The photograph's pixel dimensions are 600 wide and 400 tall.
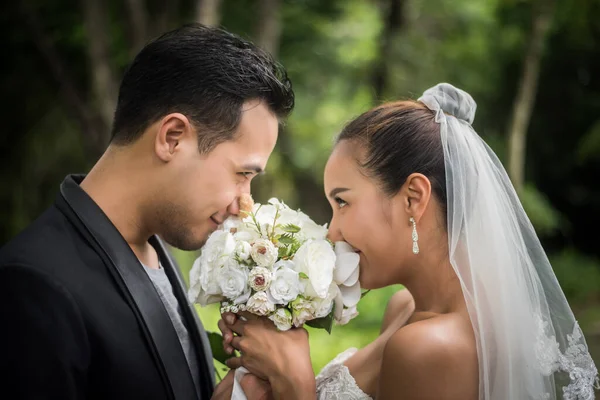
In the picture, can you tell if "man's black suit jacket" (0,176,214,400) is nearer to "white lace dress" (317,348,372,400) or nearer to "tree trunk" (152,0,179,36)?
"white lace dress" (317,348,372,400)

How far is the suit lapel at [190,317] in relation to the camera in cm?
288

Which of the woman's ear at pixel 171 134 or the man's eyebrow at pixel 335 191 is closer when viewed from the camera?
the woman's ear at pixel 171 134

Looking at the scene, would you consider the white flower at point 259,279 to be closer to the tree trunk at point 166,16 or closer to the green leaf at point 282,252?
the green leaf at point 282,252

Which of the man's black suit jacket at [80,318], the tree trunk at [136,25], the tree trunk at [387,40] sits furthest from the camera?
the tree trunk at [387,40]

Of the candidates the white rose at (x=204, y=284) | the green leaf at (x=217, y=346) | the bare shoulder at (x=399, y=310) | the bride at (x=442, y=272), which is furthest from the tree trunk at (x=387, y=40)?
the white rose at (x=204, y=284)

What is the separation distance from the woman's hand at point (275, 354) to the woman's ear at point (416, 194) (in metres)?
0.64

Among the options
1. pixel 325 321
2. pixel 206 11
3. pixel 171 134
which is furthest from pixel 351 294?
pixel 206 11

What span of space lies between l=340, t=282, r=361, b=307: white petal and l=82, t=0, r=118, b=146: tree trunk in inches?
232

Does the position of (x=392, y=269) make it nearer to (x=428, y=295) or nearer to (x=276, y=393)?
(x=428, y=295)

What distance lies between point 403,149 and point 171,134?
0.93m

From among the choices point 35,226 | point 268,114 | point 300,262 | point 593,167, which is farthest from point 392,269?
point 593,167

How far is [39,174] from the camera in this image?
14.1m

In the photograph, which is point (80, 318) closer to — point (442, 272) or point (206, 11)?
point (442, 272)


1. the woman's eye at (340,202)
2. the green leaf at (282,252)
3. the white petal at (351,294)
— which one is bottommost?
the white petal at (351,294)
